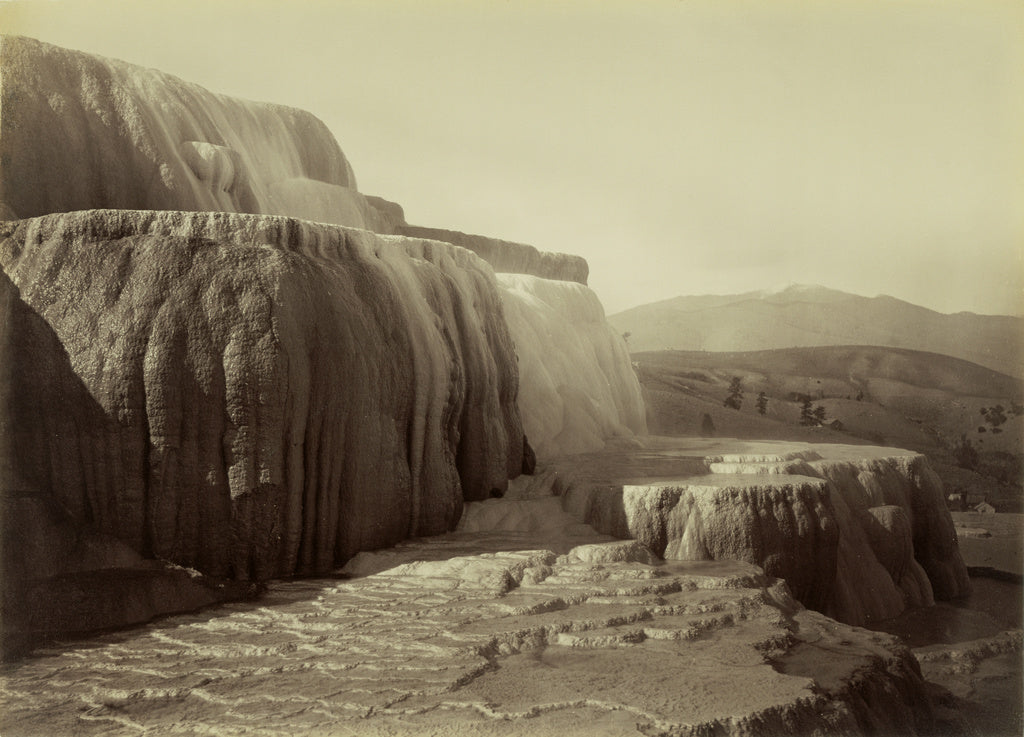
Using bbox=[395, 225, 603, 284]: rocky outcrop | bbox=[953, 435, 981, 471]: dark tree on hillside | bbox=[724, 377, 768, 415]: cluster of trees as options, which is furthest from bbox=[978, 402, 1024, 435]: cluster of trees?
bbox=[395, 225, 603, 284]: rocky outcrop

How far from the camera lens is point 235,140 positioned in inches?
518

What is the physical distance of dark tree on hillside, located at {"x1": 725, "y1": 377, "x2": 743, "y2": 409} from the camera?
26172mm

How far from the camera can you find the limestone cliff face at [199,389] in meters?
7.32

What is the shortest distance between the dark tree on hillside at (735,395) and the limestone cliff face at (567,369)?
9035 mm

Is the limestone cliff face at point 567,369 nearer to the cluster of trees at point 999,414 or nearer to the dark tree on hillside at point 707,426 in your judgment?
the dark tree on hillside at point 707,426

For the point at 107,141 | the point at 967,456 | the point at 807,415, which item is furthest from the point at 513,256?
the point at 967,456

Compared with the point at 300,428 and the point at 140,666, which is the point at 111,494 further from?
the point at 140,666

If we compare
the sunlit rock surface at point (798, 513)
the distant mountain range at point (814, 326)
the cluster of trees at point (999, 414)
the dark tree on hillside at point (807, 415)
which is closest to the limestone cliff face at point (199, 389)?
the sunlit rock surface at point (798, 513)

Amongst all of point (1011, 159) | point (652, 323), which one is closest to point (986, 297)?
point (1011, 159)

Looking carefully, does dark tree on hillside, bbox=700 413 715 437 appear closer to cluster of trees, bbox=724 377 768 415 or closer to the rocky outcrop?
cluster of trees, bbox=724 377 768 415

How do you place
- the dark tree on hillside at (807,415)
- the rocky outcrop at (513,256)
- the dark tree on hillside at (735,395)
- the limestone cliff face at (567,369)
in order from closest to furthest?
the limestone cliff face at (567,369)
the rocky outcrop at (513,256)
the dark tree on hillside at (807,415)
the dark tree on hillside at (735,395)

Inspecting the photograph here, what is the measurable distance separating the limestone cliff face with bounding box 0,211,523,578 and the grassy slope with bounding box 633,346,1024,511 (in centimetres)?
1404

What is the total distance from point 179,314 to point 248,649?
114 inches

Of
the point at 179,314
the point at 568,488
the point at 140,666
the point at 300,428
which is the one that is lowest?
the point at 140,666
